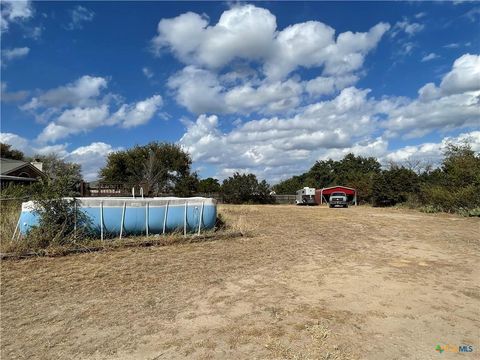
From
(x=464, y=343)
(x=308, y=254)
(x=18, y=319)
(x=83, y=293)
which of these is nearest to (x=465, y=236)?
(x=308, y=254)

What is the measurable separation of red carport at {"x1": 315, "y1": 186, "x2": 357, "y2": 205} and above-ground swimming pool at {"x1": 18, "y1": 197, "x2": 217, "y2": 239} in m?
37.7

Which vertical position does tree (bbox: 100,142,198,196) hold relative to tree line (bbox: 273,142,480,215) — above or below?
above

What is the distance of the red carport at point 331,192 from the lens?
4751cm

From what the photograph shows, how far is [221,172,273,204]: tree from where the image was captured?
4938cm

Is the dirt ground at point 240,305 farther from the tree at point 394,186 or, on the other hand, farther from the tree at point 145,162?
the tree at point 145,162

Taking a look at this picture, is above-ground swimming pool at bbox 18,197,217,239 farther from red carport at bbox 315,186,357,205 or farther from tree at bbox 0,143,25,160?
tree at bbox 0,143,25,160

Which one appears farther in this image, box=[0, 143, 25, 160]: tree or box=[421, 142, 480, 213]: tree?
box=[0, 143, 25, 160]: tree

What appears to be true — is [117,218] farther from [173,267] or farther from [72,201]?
[173,267]

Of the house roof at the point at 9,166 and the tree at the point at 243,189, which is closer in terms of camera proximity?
the house roof at the point at 9,166

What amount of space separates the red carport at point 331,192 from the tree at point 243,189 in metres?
7.13

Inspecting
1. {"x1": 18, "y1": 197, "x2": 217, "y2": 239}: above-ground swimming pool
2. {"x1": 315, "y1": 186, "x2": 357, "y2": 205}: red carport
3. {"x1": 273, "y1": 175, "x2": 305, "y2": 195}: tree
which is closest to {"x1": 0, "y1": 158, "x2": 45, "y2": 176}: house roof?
{"x1": 18, "y1": 197, "x2": 217, "y2": 239}: above-ground swimming pool

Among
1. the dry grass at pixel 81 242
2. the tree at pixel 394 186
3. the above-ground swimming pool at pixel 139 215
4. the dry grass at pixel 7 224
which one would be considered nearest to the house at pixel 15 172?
the dry grass at pixel 7 224

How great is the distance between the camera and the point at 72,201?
404 inches

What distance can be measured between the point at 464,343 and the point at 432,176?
115ft
